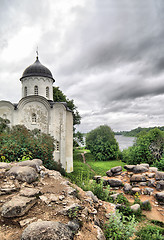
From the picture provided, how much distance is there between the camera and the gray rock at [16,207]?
2614mm

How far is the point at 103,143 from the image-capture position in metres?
24.5

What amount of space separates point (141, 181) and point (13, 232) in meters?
9.36

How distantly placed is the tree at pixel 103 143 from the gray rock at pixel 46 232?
71.5ft

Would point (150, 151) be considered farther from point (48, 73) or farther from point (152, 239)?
point (48, 73)

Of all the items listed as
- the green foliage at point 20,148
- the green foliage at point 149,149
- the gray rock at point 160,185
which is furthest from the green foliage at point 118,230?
the green foliage at point 149,149

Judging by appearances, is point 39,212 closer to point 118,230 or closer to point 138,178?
point 118,230

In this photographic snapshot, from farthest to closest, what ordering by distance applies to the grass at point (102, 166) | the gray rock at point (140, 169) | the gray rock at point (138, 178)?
the grass at point (102, 166)
the gray rock at point (140, 169)
the gray rock at point (138, 178)

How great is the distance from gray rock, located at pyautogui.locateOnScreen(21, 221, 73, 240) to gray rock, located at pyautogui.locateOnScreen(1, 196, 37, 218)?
0.58 m

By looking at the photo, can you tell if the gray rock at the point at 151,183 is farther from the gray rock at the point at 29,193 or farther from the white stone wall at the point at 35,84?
the white stone wall at the point at 35,84

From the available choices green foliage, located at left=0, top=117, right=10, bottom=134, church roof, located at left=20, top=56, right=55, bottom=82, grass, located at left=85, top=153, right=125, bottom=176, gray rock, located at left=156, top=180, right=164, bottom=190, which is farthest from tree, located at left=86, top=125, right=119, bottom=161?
green foliage, located at left=0, top=117, right=10, bottom=134

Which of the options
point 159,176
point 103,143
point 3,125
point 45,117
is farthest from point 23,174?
point 103,143

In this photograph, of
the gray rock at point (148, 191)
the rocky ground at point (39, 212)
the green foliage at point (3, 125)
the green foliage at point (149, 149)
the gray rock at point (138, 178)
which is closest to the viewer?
the rocky ground at point (39, 212)

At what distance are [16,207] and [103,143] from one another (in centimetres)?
2239

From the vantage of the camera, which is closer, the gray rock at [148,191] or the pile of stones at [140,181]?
the gray rock at [148,191]
